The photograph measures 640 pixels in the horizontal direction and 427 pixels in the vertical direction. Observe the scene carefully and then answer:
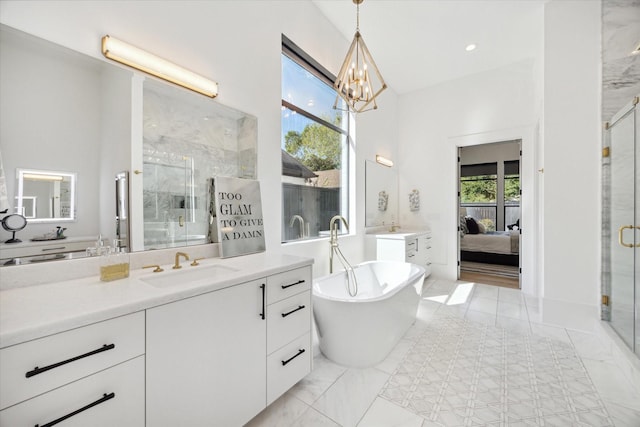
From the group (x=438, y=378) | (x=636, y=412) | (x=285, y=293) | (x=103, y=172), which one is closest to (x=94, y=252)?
(x=103, y=172)

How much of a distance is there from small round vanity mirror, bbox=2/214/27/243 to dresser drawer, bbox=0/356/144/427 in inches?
29.6

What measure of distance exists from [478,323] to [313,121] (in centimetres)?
286

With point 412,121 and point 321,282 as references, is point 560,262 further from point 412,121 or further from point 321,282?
point 412,121

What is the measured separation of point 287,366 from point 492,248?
17.3 feet

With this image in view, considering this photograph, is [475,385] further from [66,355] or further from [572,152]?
[572,152]

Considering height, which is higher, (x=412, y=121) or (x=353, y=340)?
(x=412, y=121)

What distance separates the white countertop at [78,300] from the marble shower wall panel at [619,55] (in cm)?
348

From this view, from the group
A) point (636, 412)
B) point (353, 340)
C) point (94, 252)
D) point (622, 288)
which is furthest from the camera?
point (622, 288)

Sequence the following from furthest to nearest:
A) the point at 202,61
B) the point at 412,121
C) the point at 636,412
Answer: the point at 412,121 < the point at 202,61 < the point at 636,412

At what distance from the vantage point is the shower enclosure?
1.92 meters

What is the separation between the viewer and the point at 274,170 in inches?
91.5

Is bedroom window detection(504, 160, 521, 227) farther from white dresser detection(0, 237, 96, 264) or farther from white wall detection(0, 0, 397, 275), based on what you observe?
white dresser detection(0, 237, 96, 264)

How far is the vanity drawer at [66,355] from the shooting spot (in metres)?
0.70

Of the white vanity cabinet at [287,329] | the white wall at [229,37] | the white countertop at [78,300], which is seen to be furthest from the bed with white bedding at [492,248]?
the white countertop at [78,300]
